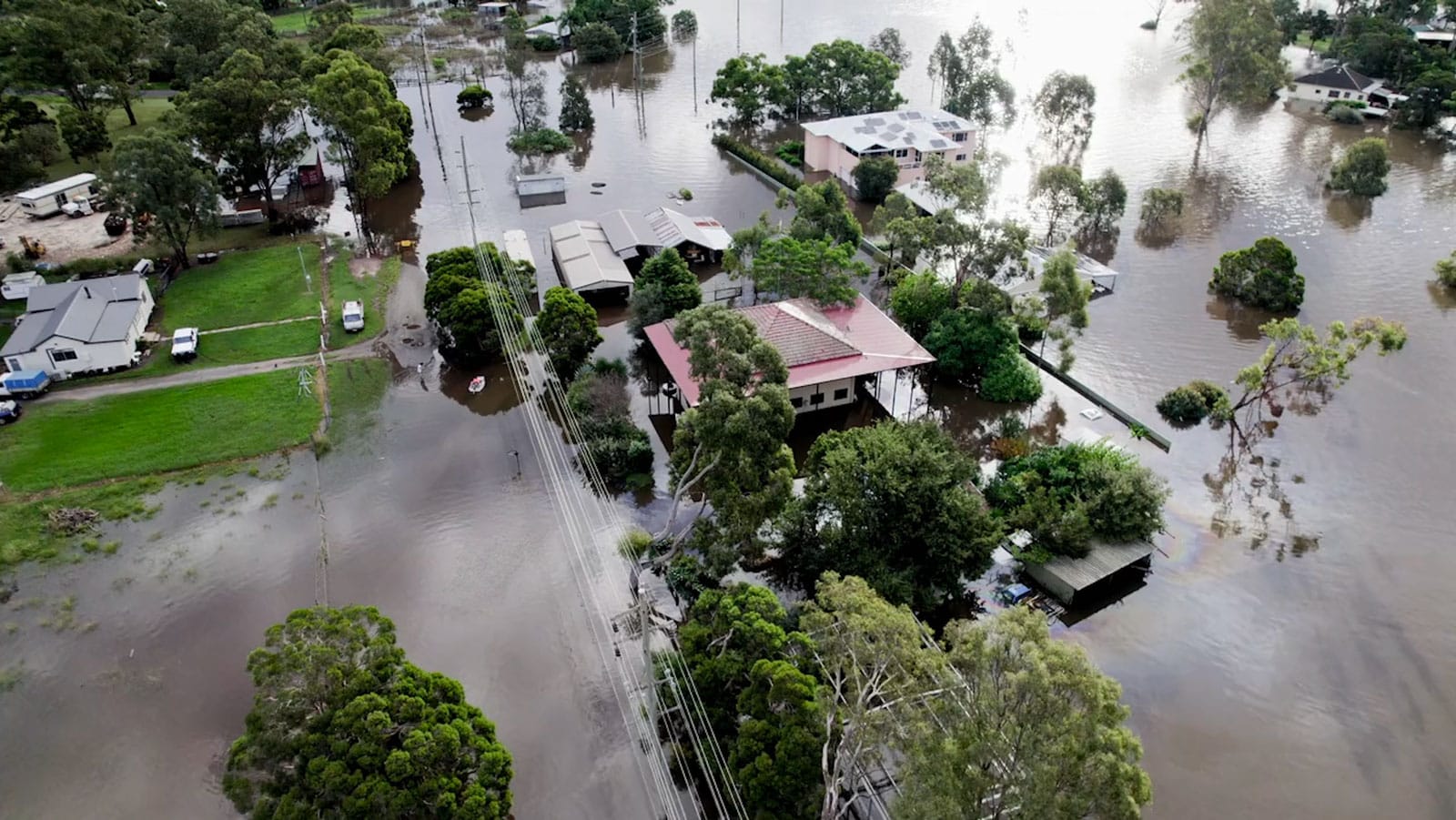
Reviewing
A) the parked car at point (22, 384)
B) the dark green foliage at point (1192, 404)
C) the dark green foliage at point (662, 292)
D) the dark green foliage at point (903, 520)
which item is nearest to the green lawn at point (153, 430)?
the parked car at point (22, 384)

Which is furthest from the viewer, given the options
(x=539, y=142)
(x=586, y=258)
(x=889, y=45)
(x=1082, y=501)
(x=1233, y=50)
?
(x=889, y=45)

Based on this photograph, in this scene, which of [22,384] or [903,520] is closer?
[903,520]

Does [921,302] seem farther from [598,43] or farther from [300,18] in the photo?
[300,18]

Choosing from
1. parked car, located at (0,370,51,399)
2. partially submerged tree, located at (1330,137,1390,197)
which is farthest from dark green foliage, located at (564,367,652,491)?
partially submerged tree, located at (1330,137,1390,197)

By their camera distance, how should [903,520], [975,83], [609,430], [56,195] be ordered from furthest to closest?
1. [975,83]
2. [56,195]
3. [609,430]
4. [903,520]

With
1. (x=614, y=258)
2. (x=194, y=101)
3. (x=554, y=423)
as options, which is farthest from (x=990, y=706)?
(x=194, y=101)

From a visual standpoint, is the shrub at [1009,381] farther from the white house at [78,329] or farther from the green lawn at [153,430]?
the white house at [78,329]

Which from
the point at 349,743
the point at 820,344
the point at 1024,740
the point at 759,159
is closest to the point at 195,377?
the point at 349,743
